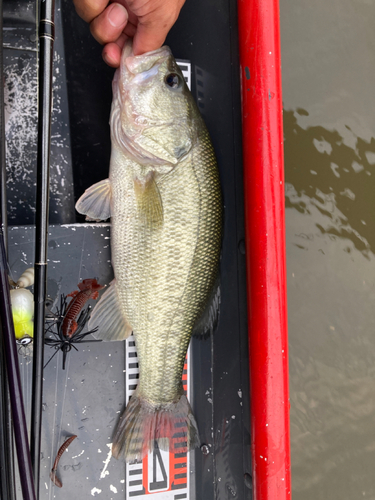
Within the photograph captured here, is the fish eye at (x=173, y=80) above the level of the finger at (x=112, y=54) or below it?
below

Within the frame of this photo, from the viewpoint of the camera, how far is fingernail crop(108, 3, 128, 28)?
125cm

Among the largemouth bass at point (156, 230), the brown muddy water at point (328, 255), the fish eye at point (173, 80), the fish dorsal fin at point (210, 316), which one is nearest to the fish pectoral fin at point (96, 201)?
the largemouth bass at point (156, 230)

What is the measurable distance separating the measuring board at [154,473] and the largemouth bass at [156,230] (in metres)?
0.07

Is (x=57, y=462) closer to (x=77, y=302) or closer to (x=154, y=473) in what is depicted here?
(x=154, y=473)

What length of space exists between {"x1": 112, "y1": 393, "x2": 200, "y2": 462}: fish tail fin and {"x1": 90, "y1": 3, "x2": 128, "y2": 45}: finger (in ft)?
4.30

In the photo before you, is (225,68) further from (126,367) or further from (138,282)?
(126,367)

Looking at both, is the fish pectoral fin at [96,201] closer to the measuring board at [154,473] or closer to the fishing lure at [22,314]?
the fishing lure at [22,314]

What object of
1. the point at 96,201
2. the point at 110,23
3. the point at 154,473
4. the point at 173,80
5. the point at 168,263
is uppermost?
the point at 110,23

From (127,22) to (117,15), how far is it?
117mm

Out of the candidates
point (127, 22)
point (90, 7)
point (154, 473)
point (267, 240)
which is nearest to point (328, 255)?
→ point (267, 240)

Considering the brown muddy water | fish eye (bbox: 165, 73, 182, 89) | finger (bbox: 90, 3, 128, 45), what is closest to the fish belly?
fish eye (bbox: 165, 73, 182, 89)

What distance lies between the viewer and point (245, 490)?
1475mm

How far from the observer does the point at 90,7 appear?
4.18 ft

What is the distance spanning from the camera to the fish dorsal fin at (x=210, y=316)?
57.7 inches
